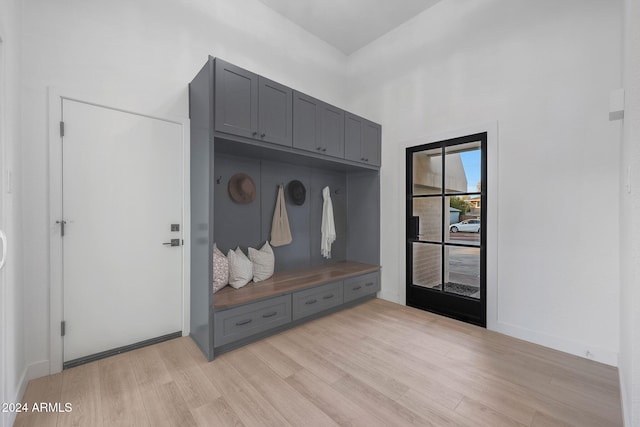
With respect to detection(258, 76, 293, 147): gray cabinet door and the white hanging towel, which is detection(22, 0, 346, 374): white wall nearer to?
detection(258, 76, 293, 147): gray cabinet door

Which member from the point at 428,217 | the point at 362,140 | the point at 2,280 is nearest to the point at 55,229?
the point at 2,280

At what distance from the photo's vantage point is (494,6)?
8.82ft

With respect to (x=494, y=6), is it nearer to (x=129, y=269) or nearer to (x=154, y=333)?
(x=129, y=269)

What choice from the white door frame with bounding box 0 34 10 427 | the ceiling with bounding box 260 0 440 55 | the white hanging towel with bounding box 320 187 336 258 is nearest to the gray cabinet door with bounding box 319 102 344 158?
the white hanging towel with bounding box 320 187 336 258

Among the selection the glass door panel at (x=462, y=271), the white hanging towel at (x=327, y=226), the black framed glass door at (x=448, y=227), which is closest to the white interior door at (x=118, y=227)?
the white hanging towel at (x=327, y=226)

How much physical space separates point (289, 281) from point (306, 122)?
1.73 meters

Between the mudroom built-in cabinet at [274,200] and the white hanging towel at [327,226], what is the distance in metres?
0.08

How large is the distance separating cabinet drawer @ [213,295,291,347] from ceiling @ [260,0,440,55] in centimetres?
347

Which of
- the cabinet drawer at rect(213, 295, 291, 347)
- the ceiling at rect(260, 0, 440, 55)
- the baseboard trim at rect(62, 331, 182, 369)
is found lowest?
the baseboard trim at rect(62, 331, 182, 369)

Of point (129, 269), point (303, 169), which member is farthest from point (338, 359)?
point (303, 169)

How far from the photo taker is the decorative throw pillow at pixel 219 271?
8.23ft

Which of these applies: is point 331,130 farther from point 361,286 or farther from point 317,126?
point 361,286

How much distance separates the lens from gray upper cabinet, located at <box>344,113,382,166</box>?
3283 mm

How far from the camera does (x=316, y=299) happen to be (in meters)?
2.85
